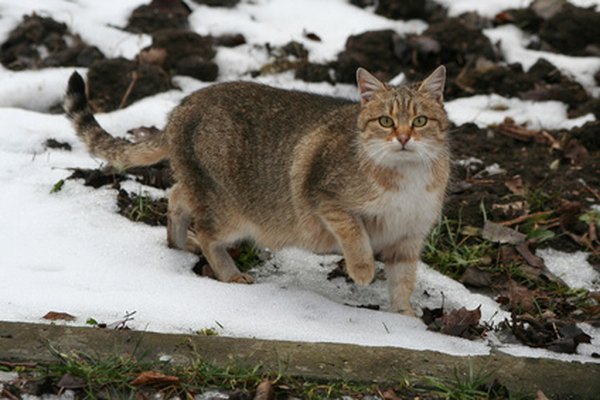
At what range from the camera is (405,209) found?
15.8ft

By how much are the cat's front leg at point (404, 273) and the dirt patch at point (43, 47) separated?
11.5 ft

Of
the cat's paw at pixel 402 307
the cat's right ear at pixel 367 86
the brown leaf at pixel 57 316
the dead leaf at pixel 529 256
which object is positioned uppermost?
the cat's right ear at pixel 367 86

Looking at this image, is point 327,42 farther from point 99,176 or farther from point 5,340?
point 5,340

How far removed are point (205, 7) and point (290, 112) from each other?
335 cm

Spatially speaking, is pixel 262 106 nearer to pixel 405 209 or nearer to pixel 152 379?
pixel 405 209

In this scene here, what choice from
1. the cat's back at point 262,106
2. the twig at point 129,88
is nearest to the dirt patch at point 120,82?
A: the twig at point 129,88

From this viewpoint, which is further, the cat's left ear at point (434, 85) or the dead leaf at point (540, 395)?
the cat's left ear at point (434, 85)

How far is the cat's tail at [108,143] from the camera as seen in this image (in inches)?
222

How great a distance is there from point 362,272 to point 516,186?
5.78ft

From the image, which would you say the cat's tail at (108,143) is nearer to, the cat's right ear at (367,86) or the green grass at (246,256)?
the green grass at (246,256)

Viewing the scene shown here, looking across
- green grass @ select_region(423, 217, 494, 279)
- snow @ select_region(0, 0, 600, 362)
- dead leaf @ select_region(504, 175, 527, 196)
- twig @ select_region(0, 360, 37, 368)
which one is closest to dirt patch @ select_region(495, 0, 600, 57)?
snow @ select_region(0, 0, 600, 362)

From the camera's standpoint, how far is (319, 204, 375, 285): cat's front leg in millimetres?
4879

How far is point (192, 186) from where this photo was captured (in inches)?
215

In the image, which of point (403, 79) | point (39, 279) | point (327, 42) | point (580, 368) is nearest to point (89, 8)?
point (327, 42)
